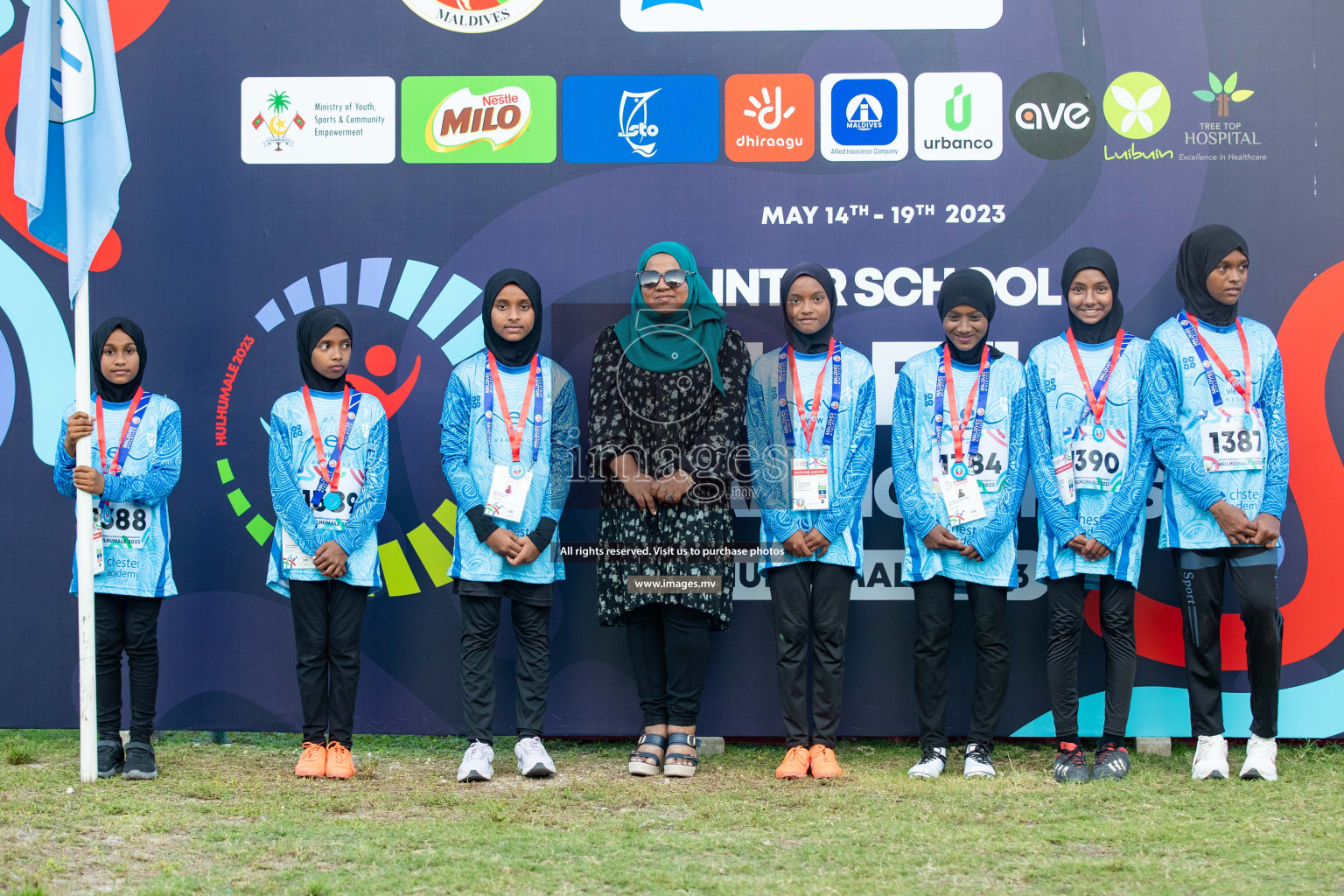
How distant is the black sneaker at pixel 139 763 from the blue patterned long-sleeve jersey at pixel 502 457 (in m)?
1.36

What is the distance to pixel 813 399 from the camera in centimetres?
454

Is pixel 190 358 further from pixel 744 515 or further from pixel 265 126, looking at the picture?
pixel 744 515

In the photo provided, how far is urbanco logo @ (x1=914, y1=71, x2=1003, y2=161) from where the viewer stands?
4984 mm

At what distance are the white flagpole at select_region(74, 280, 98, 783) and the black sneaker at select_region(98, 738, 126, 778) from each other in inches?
4.9

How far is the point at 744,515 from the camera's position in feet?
16.1

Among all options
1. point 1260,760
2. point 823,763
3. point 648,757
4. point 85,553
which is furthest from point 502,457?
point 1260,760

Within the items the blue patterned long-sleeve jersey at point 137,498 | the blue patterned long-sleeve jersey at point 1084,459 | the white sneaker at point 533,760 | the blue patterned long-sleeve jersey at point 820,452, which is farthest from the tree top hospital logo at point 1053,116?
the blue patterned long-sleeve jersey at point 137,498

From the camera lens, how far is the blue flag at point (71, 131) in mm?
4203

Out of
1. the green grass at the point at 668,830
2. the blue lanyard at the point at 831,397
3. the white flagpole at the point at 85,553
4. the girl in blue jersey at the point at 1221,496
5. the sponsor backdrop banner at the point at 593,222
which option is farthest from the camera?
the sponsor backdrop banner at the point at 593,222

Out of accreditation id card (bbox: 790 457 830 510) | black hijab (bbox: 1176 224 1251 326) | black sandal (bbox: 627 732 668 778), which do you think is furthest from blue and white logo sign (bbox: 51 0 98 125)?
black hijab (bbox: 1176 224 1251 326)

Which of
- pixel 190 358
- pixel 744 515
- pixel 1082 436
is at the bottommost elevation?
pixel 744 515

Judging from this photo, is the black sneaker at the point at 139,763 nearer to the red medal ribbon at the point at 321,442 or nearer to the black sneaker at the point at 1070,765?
the red medal ribbon at the point at 321,442

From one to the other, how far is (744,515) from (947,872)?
2009 mm

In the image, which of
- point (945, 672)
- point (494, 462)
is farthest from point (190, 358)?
point (945, 672)
